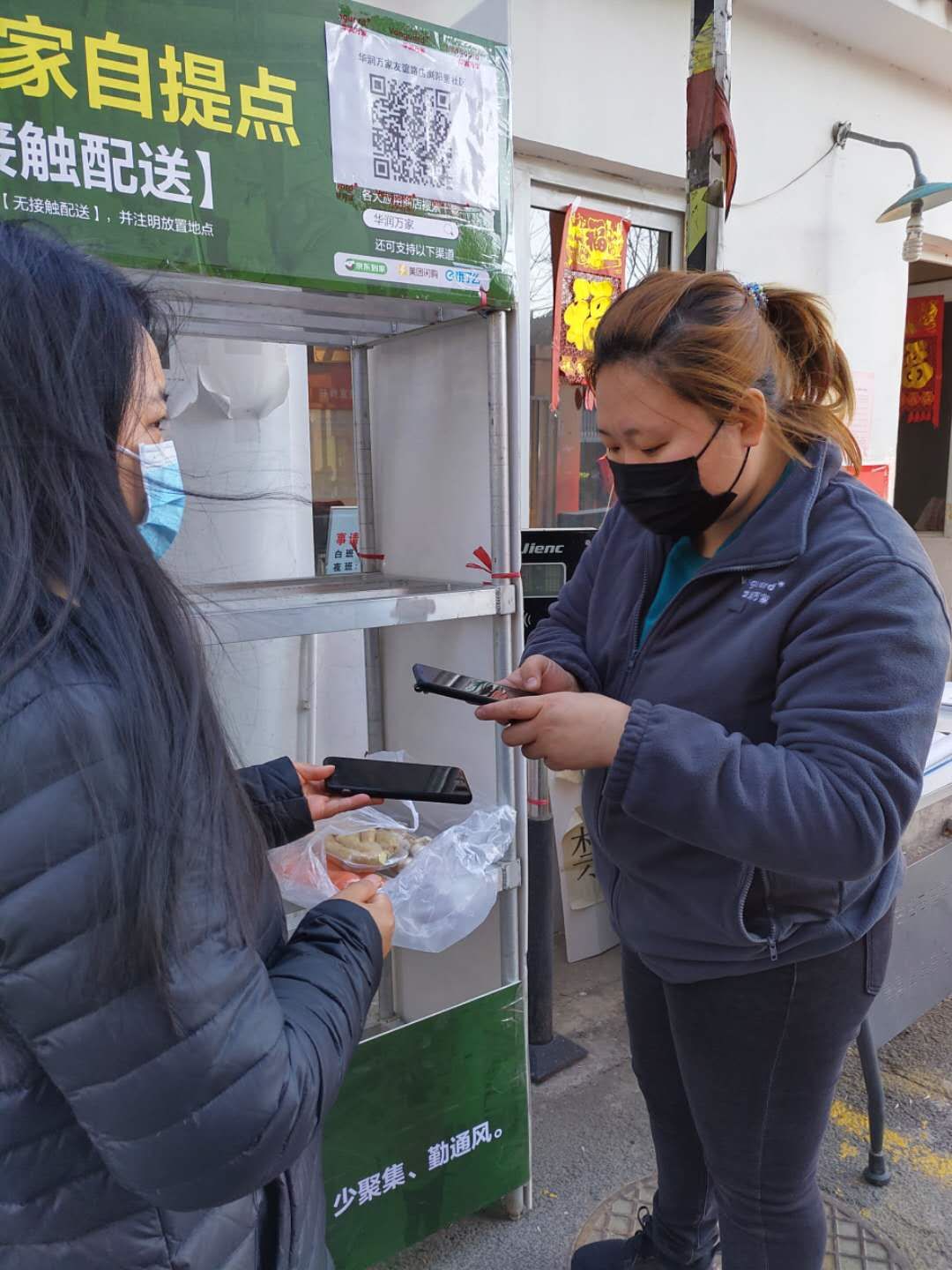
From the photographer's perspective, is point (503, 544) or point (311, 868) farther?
point (503, 544)

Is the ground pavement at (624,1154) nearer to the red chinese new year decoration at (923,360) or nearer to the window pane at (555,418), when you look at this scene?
the window pane at (555,418)

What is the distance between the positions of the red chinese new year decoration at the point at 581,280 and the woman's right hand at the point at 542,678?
183 cm

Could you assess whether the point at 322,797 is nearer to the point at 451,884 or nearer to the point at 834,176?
the point at 451,884

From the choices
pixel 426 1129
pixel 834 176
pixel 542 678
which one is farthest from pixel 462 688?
pixel 834 176

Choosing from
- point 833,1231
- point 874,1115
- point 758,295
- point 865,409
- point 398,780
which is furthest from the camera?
point 865,409

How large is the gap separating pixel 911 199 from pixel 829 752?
3.47 metres

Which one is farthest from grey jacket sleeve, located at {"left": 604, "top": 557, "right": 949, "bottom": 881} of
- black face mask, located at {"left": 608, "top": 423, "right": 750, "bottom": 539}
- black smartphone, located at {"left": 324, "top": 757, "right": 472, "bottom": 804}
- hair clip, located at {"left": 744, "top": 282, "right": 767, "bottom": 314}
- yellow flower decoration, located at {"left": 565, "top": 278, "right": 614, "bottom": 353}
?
yellow flower decoration, located at {"left": 565, "top": 278, "right": 614, "bottom": 353}

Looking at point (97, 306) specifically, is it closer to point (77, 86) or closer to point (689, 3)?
point (77, 86)

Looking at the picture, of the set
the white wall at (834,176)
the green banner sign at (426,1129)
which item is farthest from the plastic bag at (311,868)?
the white wall at (834,176)

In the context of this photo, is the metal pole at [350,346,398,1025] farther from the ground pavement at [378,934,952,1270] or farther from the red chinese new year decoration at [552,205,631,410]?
the red chinese new year decoration at [552,205,631,410]

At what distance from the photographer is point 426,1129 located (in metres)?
1.85

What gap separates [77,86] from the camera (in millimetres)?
1232

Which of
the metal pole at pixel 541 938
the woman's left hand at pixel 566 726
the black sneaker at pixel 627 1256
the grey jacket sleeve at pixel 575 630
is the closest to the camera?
the woman's left hand at pixel 566 726

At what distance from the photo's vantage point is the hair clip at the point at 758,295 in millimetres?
1310
